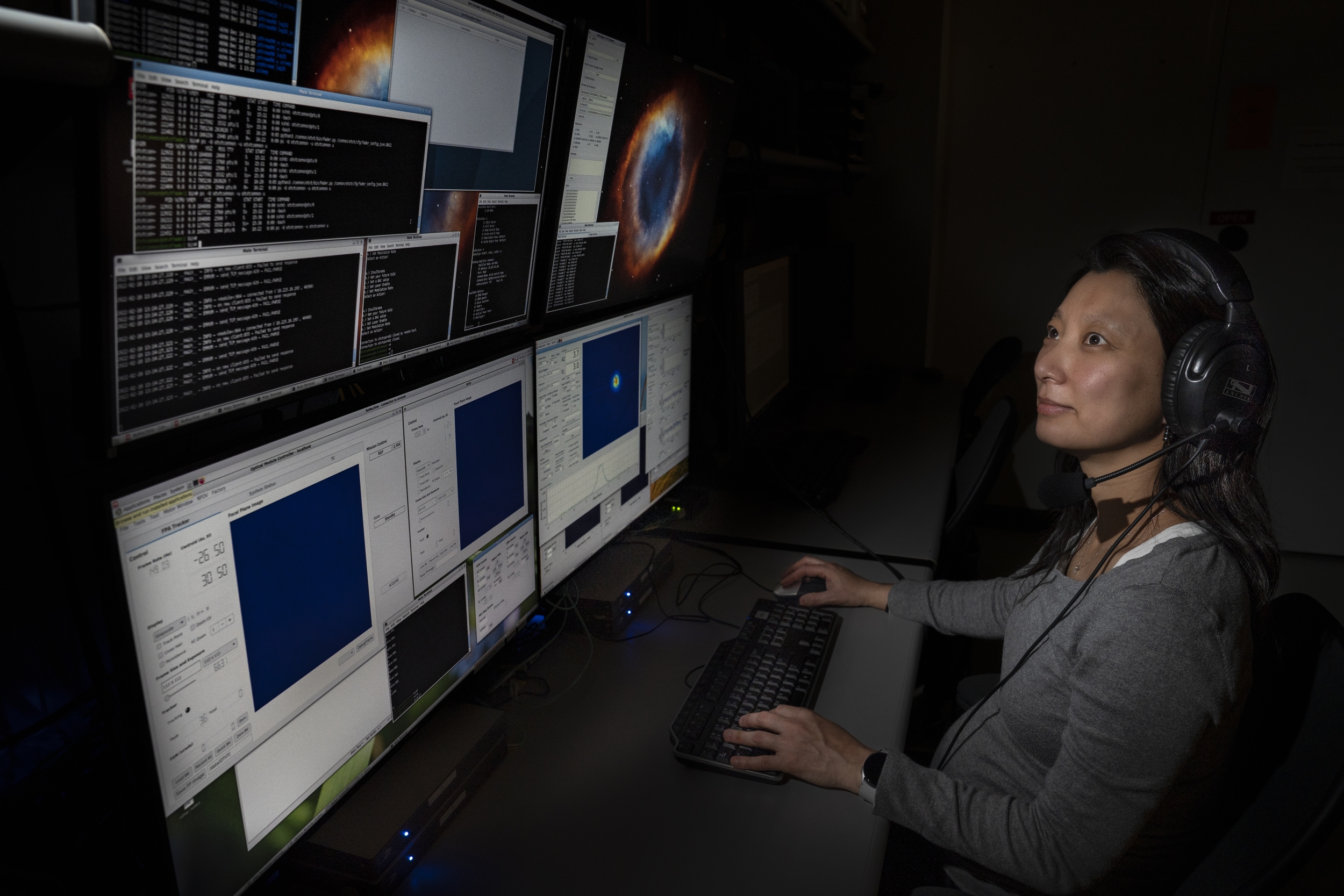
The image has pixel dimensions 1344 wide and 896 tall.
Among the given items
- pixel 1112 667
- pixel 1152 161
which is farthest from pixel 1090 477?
pixel 1152 161

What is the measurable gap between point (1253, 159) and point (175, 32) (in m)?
3.67

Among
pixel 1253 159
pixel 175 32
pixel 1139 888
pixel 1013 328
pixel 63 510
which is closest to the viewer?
pixel 175 32

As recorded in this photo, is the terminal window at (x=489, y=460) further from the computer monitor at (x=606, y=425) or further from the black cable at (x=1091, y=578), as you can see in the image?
the black cable at (x=1091, y=578)

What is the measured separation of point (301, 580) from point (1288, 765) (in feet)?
3.27

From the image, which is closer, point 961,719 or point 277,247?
point 277,247

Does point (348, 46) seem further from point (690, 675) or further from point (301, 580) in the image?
point (690, 675)

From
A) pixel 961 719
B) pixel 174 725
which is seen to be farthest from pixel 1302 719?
pixel 174 725

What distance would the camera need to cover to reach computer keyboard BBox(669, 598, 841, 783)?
3.48ft

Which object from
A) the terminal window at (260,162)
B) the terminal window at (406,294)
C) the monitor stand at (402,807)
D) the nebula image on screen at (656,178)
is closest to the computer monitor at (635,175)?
the nebula image on screen at (656,178)

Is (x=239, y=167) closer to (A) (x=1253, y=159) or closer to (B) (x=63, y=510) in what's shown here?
(B) (x=63, y=510)

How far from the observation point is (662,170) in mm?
1543

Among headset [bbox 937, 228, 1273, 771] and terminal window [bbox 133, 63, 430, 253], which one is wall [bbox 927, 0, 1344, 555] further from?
terminal window [bbox 133, 63, 430, 253]

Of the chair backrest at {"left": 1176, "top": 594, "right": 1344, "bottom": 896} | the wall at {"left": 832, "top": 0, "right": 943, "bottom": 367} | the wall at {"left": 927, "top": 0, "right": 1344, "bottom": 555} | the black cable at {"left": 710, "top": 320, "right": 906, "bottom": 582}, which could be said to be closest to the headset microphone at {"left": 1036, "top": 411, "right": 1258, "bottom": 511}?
the chair backrest at {"left": 1176, "top": 594, "right": 1344, "bottom": 896}

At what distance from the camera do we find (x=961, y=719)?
123cm
